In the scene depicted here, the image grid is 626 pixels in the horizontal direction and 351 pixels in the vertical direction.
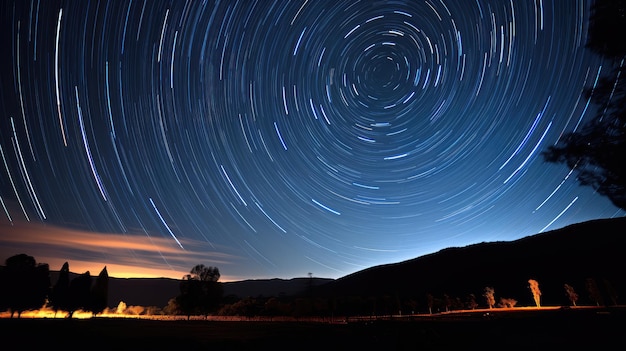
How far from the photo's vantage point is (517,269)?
114625 mm

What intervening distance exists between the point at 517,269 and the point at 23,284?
13876cm

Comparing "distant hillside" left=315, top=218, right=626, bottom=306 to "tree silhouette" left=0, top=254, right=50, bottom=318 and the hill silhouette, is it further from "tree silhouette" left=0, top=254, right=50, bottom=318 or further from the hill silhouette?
"tree silhouette" left=0, top=254, right=50, bottom=318

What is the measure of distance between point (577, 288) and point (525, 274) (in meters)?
25.8

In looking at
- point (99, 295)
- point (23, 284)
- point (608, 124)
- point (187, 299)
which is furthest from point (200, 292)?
point (608, 124)

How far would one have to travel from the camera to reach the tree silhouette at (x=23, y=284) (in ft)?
141

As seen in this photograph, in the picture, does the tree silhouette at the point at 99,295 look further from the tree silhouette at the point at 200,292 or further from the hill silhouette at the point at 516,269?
the hill silhouette at the point at 516,269

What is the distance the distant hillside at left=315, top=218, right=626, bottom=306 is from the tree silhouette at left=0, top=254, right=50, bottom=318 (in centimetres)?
7346

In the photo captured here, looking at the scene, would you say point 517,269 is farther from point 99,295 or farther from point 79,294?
point 79,294

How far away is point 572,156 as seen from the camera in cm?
926

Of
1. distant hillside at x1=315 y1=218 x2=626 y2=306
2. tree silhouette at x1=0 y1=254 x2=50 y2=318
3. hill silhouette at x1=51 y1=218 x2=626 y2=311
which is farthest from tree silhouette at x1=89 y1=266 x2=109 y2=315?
distant hillside at x1=315 y1=218 x2=626 y2=306

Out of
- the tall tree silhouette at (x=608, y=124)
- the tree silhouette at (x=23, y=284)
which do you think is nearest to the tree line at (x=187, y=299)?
the tree silhouette at (x=23, y=284)

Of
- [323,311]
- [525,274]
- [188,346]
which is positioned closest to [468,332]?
[188,346]

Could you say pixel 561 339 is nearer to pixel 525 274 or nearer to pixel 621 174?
pixel 621 174

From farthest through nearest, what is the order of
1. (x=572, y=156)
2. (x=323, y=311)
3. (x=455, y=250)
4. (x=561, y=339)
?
(x=455, y=250) < (x=323, y=311) < (x=561, y=339) < (x=572, y=156)
